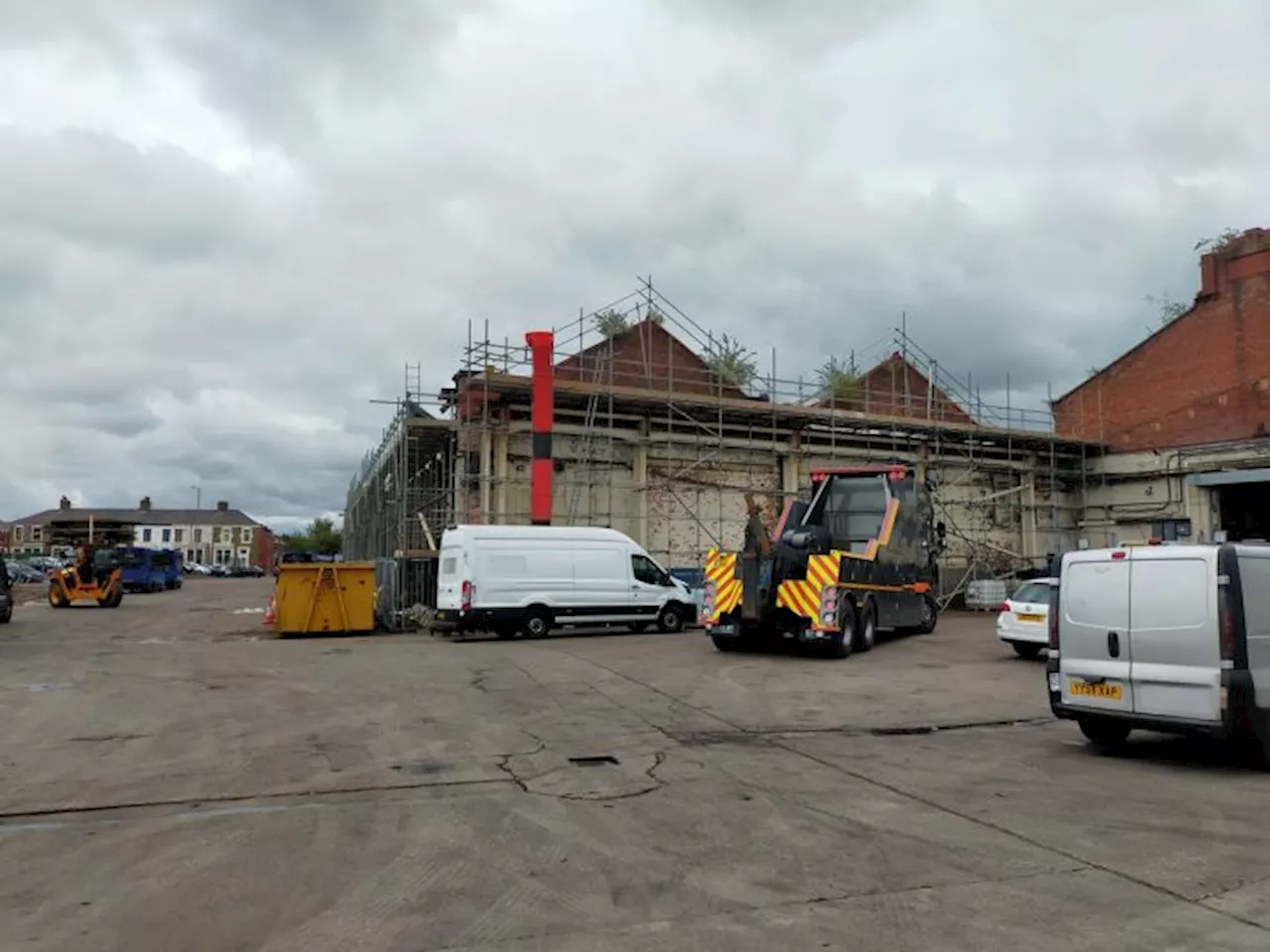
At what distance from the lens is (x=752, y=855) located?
18.6 ft

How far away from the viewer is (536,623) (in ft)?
68.1

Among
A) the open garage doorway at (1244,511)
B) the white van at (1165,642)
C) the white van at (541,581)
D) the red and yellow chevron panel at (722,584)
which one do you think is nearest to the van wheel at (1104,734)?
the white van at (1165,642)

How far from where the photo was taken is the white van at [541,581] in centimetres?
2012

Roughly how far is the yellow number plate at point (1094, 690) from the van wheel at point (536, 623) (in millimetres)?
13348

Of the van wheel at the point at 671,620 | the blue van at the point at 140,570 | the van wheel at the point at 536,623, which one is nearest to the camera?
the van wheel at the point at 536,623

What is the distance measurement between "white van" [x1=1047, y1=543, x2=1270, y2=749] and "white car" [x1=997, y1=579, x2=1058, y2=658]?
7643 mm

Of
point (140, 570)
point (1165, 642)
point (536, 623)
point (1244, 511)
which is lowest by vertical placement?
point (536, 623)

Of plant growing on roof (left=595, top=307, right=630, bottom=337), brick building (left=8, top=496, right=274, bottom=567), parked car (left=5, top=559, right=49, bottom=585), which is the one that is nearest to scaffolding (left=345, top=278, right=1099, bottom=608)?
plant growing on roof (left=595, top=307, right=630, bottom=337)

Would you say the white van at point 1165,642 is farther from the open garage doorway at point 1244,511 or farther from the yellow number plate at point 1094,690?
the open garage doorway at point 1244,511

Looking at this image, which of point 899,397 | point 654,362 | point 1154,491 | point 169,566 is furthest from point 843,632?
point 169,566

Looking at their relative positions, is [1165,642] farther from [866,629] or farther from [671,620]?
[671,620]

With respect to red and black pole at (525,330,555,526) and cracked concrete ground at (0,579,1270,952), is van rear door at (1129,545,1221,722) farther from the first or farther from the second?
red and black pole at (525,330,555,526)

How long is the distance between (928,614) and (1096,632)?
1347cm

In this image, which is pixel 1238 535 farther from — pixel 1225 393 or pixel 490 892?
pixel 490 892
